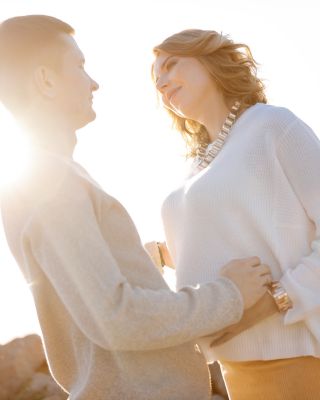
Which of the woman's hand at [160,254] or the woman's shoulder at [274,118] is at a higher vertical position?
the woman's shoulder at [274,118]

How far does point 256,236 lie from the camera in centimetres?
273

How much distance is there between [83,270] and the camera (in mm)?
1807

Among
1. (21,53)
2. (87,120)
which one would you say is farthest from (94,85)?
(21,53)

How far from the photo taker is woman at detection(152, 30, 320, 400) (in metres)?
2.61

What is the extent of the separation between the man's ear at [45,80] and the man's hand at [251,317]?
114 cm

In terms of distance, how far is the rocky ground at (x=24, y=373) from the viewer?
43.2 feet

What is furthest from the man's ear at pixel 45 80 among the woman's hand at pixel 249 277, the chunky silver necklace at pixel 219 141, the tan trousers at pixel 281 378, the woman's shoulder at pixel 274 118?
the tan trousers at pixel 281 378

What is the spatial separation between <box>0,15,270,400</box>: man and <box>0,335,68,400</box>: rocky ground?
37.9 ft

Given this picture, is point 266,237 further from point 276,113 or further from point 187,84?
point 187,84

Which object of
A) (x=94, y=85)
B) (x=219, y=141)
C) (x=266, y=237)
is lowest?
(x=266, y=237)

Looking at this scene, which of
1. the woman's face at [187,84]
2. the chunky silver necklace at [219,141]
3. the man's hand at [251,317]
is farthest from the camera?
the woman's face at [187,84]

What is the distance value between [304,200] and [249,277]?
0.61 metres

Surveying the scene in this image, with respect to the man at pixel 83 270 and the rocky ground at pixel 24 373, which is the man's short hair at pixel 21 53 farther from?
the rocky ground at pixel 24 373

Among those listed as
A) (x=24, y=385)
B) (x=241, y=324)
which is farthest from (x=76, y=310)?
(x=24, y=385)
